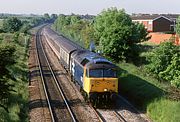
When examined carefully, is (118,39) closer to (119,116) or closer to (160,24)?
(119,116)

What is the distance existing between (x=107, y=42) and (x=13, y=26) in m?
80.6

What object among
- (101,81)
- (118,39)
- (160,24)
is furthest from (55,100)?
(160,24)

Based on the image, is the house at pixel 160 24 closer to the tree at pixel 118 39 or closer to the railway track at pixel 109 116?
the tree at pixel 118 39

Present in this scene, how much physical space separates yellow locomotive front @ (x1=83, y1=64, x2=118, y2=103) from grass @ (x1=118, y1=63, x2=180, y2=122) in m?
2.11

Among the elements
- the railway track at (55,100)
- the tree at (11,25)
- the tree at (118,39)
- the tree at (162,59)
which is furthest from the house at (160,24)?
the tree at (162,59)

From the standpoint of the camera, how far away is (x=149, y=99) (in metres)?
24.4

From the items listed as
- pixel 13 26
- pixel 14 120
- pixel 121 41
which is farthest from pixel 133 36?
pixel 13 26

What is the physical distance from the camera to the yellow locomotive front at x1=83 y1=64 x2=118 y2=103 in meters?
24.0

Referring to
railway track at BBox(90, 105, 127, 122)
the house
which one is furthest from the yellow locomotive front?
the house

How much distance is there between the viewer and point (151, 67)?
32.7 m

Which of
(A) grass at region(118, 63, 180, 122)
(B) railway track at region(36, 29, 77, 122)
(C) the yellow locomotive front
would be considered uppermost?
(C) the yellow locomotive front

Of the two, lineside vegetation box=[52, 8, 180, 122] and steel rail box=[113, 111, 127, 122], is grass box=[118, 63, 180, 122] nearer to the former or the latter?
lineside vegetation box=[52, 8, 180, 122]

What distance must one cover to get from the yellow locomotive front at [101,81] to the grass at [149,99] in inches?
83.2

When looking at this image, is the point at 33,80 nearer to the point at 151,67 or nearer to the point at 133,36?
the point at 151,67
